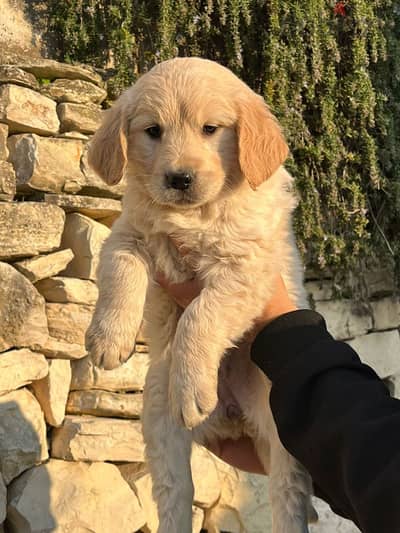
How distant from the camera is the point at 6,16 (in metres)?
3.75

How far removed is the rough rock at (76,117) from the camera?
3754mm

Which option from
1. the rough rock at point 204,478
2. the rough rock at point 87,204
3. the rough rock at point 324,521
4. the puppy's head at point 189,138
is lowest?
the rough rock at point 324,521

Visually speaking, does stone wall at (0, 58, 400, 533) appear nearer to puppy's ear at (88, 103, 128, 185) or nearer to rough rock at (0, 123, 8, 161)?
rough rock at (0, 123, 8, 161)

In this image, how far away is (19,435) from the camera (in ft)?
10.8

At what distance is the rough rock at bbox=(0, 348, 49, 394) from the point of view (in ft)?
10.8

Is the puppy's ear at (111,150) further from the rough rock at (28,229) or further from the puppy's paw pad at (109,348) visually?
the rough rock at (28,229)

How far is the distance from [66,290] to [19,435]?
2.52 feet

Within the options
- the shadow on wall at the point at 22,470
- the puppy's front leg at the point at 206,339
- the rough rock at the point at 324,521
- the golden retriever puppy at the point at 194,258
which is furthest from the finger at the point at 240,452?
the rough rock at the point at 324,521

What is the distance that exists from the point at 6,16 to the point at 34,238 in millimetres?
1328

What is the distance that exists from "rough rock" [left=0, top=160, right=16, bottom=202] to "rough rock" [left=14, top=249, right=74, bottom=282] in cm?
35

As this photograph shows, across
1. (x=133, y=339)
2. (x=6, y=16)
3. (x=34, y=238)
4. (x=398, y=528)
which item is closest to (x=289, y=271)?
(x=133, y=339)

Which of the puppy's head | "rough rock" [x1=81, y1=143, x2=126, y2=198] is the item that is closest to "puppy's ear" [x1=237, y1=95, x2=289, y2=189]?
the puppy's head

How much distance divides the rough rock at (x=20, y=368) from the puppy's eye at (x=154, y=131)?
153 cm

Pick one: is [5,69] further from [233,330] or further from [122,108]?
[233,330]
